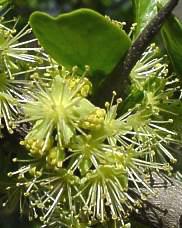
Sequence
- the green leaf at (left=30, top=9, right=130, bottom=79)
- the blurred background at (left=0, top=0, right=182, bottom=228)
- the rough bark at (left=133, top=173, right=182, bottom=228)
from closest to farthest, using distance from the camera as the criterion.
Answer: the green leaf at (left=30, top=9, right=130, bottom=79) → the rough bark at (left=133, top=173, right=182, bottom=228) → the blurred background at (left=0, top=0, right=182, bottom=228)

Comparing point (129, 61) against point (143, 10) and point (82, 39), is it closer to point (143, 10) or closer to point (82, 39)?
point (82, 39)

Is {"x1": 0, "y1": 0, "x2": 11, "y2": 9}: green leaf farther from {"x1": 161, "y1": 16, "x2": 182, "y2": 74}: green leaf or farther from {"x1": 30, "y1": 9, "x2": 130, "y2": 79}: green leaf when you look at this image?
{"x1": 161, "y1": 16, "x2": 182, "y2": 74}: green leaf

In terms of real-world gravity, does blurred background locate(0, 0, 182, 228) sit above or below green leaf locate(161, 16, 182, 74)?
above

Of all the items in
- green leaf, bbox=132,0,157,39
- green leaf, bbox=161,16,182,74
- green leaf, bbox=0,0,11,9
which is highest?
green leaf, bbox=0,0,11,9

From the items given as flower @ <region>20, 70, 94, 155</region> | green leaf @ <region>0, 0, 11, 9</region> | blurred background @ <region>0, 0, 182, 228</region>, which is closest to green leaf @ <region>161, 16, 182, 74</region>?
flower @ <region>20, 70, 94, 155</region>

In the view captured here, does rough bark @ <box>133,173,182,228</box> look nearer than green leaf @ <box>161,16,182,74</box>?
No

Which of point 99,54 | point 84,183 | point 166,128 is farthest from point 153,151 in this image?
point 99,54

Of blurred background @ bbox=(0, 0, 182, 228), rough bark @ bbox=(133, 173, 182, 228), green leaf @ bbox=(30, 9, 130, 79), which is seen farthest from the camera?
blurred background @ bbox=(0, 0, 182, 228)
